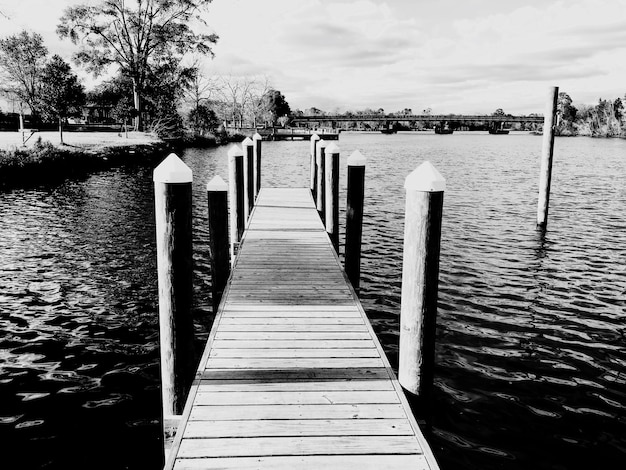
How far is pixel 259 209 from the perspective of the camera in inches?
A: 532

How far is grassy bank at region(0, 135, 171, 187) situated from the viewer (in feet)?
77.3

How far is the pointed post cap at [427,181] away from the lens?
4215 mm

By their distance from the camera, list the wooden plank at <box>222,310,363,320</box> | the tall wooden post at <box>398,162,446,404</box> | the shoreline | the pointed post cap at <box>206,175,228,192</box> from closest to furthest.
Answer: the tall wooden post at <box>398,162,446,404</box> < the wooden plank at <box>222,310,363,320</box> < the pointed post cap at <box>206,175,228,192</box> < the shoreline

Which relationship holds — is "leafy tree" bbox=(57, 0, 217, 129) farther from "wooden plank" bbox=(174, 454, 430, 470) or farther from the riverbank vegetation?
"wooden plank" bbox=(174, 454, 430, 470)

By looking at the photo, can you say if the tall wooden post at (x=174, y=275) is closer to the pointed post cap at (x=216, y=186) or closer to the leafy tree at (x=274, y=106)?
the pointed post cap at (x=216, y=186)

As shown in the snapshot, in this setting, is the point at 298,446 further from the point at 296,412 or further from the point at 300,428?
the point at 296,412

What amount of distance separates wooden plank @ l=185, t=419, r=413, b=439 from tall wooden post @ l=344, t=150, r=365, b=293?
5507 mm

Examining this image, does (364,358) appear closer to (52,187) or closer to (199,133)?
(52,187)

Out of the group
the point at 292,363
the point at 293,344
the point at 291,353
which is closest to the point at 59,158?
the point at 293,344

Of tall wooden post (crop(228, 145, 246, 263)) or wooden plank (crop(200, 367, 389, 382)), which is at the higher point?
tall wooden post (crop(228, 145, 246, 263))

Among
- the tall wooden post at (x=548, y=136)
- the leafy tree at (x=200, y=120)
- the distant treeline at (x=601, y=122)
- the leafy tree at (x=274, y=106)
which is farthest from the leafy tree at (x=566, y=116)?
the tall wooden post at (x=548, y=136)

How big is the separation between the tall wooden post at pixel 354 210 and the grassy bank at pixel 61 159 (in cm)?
1940

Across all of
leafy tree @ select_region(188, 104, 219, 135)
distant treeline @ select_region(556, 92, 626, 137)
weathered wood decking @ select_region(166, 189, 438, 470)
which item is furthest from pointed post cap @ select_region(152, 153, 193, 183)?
distant treeline @ select_region(556, 92, 626, 137)

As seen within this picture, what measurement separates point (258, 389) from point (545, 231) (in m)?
13.7
